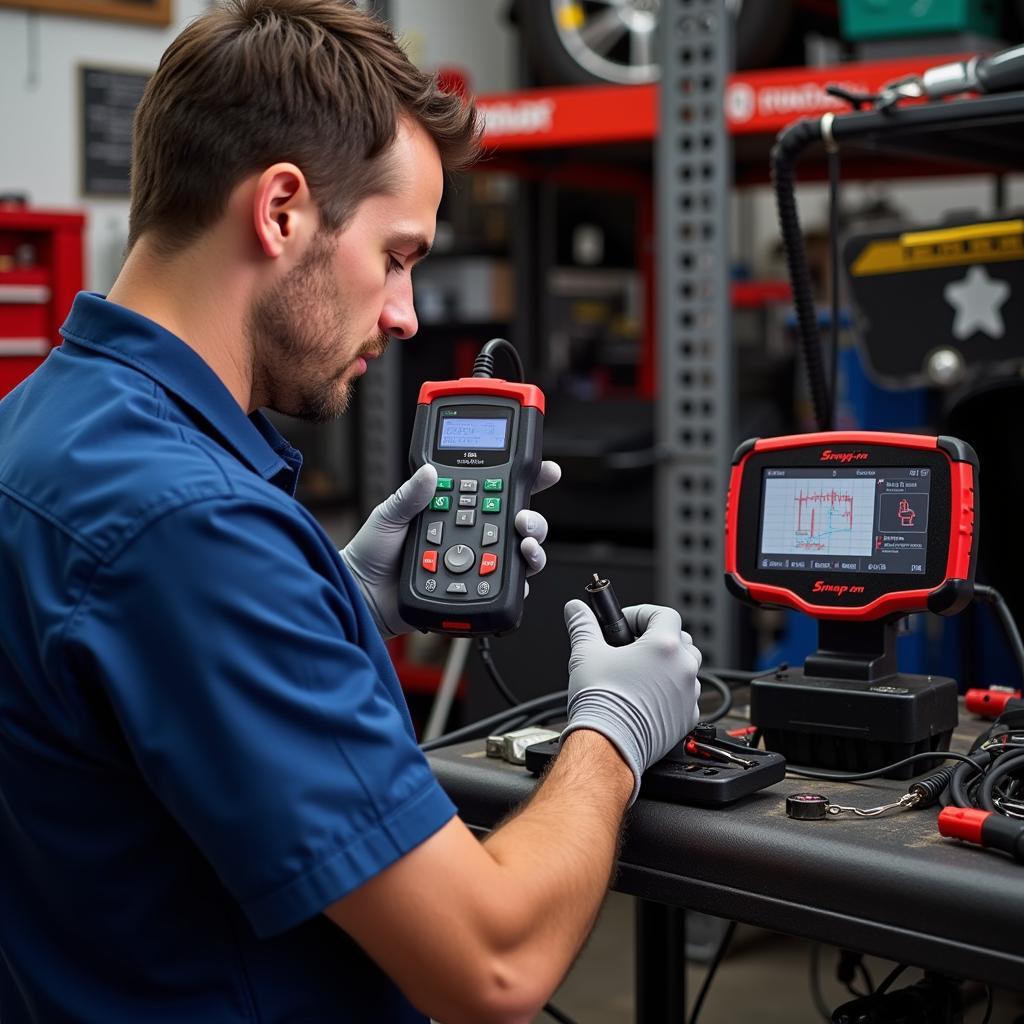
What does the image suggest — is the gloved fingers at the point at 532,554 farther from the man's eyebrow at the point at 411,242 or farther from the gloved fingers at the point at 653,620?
the man's eyebrow at the point at 411,242

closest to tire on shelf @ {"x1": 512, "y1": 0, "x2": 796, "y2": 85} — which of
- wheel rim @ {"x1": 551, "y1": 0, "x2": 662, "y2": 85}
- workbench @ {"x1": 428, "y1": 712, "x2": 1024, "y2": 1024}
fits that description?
wheel rim @ {"x1": 551, "y1": 0, "x2": 662, "y2": 85}

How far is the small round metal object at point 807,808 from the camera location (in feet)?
2.83

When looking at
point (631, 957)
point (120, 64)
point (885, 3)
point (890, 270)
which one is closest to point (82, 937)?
point (890, 270)

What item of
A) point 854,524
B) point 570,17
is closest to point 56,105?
point 570,17

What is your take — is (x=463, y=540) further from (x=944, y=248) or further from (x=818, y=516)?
(x=944, y=248)

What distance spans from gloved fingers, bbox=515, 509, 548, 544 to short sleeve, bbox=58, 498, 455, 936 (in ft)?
1.09

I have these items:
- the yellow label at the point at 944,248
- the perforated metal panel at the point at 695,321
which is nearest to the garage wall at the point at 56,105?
the perforated metal panel at the point at 695,321

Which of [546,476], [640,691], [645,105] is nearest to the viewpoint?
[640,691]

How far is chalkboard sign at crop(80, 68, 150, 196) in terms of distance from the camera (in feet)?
10.9

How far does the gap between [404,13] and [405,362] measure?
178 cm

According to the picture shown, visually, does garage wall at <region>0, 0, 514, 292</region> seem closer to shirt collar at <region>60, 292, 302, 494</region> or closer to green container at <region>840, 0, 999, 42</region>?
green container at <region>840, 0, 999, 42</region>

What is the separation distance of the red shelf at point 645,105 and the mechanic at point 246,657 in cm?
104

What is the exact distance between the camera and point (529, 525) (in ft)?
3.39

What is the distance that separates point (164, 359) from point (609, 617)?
0.34 meters
